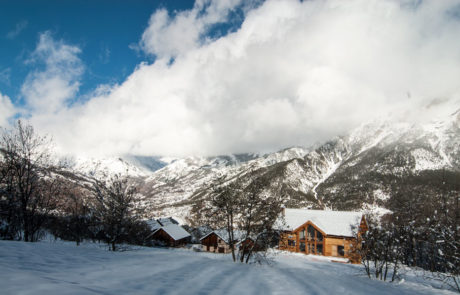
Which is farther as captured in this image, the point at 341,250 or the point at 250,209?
the point at 341,250

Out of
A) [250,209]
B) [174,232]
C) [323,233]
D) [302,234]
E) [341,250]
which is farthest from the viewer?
A: [174,232]

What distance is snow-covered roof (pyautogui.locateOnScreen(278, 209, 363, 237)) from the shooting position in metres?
52.4

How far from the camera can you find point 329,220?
5603 cm

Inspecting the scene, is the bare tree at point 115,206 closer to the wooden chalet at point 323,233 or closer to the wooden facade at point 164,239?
the wooden chalet at point 323,233

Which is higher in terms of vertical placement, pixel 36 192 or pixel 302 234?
pixel 36 192

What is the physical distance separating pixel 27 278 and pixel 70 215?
114 feet

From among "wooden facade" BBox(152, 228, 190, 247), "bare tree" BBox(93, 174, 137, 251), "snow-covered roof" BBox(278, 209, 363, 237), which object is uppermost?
"bare tree" BBox(93, 174, 137, 251)

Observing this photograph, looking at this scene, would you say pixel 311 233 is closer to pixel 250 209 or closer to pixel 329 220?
pixel 329 220

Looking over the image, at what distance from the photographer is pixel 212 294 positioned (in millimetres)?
7586

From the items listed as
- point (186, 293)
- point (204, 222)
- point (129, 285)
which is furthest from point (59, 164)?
point (186, 293)

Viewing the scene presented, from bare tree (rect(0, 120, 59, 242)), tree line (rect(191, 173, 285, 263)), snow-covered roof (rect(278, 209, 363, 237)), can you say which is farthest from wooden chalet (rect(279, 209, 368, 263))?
bare tree (rect(0, 120, 59, 242))

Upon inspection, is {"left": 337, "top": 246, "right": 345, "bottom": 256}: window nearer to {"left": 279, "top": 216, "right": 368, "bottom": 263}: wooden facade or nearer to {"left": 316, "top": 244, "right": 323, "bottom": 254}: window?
{"left": 279, "top": 216, "right": 368, "bottom": 263}: wooden facade

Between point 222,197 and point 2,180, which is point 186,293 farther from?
point 2,180

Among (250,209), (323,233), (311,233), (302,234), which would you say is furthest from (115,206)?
(311,233)
